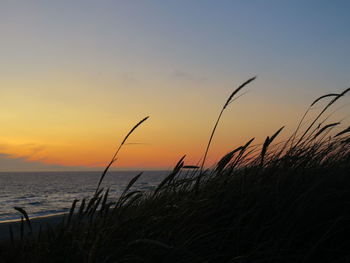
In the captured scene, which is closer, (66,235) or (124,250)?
(124,250)

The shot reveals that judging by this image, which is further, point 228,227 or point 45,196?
point 45,196

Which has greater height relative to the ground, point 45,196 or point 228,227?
point 228,227

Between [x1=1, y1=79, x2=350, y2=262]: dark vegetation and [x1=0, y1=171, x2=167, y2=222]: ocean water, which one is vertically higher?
[x1=1, y1=79, x2=350, y2=262]: dark vegetation

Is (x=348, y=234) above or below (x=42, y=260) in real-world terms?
above

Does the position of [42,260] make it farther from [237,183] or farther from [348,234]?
[348,234]

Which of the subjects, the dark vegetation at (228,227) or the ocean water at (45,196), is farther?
the ocean water at (45,196)

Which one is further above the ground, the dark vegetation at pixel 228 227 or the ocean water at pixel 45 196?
the dark vegetation at pixel 228 227

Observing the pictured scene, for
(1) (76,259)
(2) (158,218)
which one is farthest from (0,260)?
(2) (158,218)

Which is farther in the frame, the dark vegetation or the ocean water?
the ocean water

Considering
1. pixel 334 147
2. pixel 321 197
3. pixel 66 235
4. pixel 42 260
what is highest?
pixel 334 147

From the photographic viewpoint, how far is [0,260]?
3664 millimetres

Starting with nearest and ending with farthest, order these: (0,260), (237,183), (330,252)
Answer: (330,252)
(237,183)
(0,260)

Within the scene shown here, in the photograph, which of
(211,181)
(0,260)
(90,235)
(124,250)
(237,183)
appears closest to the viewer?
(124,250)

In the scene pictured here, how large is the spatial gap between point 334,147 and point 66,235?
2559mm
